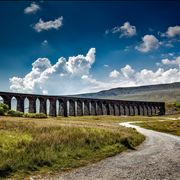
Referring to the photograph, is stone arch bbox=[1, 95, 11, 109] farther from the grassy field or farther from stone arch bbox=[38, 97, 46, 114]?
the grassy field

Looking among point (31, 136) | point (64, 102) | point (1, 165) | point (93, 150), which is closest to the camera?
point (1, 165)

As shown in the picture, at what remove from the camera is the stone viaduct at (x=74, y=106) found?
81.7 metres

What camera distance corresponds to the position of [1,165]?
14.4 meters

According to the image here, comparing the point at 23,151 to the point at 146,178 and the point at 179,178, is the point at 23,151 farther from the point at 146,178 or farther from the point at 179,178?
the point at 179,178

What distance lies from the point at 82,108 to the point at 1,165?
93.2 m

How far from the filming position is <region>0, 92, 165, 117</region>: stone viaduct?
8169cm

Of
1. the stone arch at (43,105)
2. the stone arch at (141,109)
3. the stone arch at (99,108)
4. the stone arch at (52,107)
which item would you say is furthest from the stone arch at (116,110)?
the stone arch at (43,105)

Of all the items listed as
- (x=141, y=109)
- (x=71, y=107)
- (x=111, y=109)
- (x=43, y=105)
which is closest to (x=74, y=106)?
(x=71, y=107)

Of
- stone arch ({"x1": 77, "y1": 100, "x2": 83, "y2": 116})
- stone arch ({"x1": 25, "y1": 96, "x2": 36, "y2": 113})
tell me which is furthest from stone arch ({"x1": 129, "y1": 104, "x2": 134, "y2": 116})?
stone arch ({"x1": 25, "y1": 96, "x2": 36, "y2": 113})

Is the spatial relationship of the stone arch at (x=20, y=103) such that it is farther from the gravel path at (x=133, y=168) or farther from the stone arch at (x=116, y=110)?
the gravel path at (x=133, y=168)

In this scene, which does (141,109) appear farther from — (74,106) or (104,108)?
(74,106)

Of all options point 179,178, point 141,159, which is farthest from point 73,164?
point 179,178

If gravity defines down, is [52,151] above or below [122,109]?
below

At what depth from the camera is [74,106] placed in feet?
338
